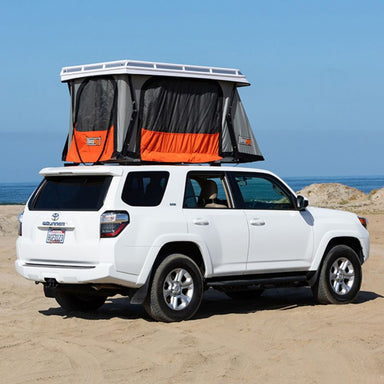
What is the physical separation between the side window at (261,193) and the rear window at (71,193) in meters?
1.90

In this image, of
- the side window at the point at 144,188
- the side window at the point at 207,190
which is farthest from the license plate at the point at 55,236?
the side window at the point at 207,190

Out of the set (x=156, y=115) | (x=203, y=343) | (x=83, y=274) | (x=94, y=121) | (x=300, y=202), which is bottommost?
(x=203, y=343)

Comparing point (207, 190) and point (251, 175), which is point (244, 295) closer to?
point (251, 175)

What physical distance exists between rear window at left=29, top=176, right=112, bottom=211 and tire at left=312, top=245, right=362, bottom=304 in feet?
10.8

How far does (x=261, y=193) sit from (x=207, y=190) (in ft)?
2.59

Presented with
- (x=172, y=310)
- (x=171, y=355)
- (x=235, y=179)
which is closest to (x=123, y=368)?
(x=171, y=355)

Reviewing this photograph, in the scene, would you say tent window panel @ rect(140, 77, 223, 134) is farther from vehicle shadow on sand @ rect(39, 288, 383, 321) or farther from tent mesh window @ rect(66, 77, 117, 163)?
vehicle shadow on sand @ rect(39, 288, 383, 321)

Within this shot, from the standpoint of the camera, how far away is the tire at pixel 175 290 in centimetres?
979

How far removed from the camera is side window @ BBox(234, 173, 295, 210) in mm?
10945

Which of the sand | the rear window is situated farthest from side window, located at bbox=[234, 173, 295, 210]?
the rear window

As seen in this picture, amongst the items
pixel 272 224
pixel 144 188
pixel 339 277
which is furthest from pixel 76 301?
pixel 339 277

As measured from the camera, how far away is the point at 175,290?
1000 cm

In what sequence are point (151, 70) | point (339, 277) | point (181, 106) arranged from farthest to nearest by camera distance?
1. point (339, 277)
2. point (181, 106)
3. point (151, 70)

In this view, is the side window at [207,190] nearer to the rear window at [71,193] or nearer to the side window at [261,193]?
the side window at [261,193]
